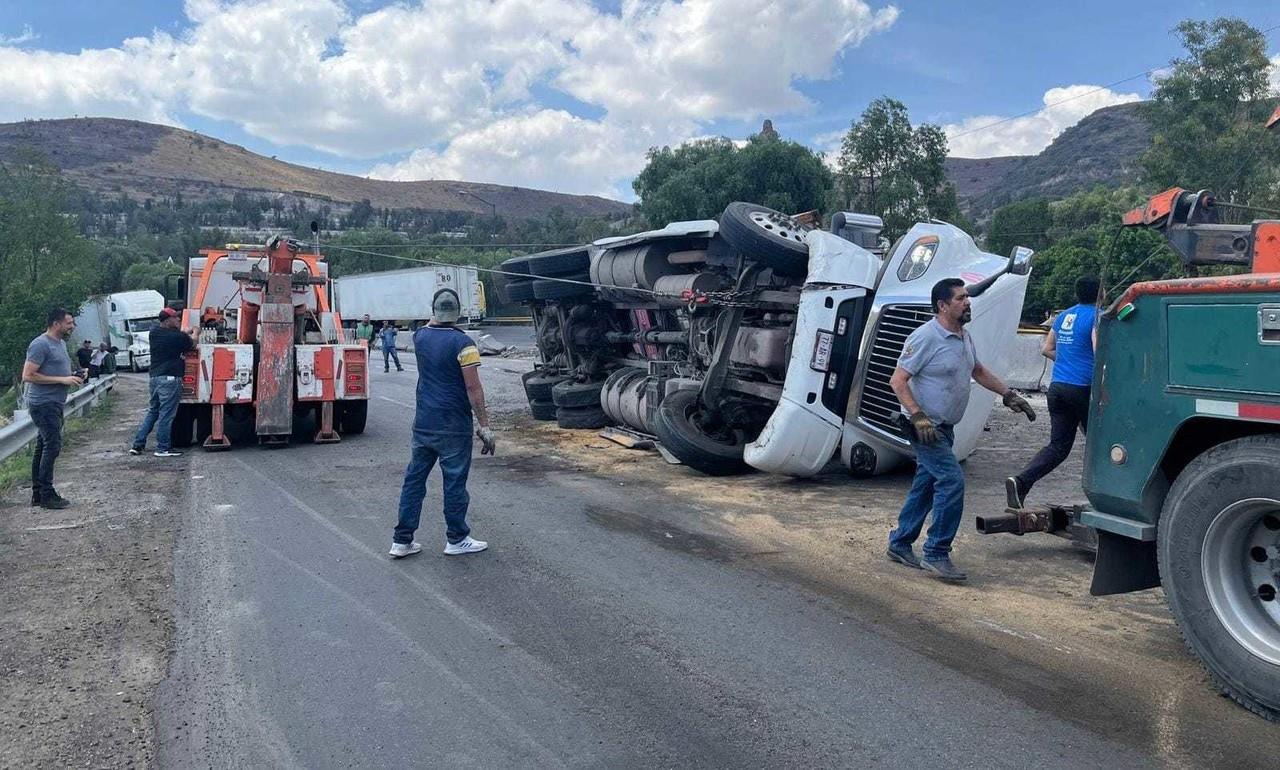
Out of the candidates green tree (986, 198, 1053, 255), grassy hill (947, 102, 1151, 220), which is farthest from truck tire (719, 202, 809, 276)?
grassy hill (947, 102, 1151, 220)

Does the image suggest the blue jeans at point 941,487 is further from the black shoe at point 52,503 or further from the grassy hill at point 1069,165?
the grassy hill at point 1069,165

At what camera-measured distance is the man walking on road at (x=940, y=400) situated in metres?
5.30

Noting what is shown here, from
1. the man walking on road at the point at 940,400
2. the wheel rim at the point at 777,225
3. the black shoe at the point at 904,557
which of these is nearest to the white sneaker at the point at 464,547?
the black shoe at the point at 904,557

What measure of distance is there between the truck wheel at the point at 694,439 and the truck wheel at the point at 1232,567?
5147mm

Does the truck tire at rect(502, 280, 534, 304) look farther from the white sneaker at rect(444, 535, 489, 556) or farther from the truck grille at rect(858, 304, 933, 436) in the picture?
the white sneaker at rect(444, 535, 489, 556)

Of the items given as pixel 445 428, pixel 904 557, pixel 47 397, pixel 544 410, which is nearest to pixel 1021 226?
pixel 544 410

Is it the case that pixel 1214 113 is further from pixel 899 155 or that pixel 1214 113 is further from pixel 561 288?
pixel 561 288

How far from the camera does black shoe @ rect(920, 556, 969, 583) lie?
17.4 feet

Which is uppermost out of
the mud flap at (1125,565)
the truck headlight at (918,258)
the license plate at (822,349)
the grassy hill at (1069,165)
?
the grassy hill at (1069,165)

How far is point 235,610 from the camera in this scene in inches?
196

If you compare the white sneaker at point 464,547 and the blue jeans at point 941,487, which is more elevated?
the blue jeans at point 941,487

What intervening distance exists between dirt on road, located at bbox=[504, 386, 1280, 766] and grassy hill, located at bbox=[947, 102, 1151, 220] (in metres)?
99.9

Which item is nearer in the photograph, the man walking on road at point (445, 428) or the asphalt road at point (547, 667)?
→ the asphalt road at point (547, 667)

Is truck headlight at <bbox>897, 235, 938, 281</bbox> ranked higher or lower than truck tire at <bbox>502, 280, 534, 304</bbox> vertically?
higher
